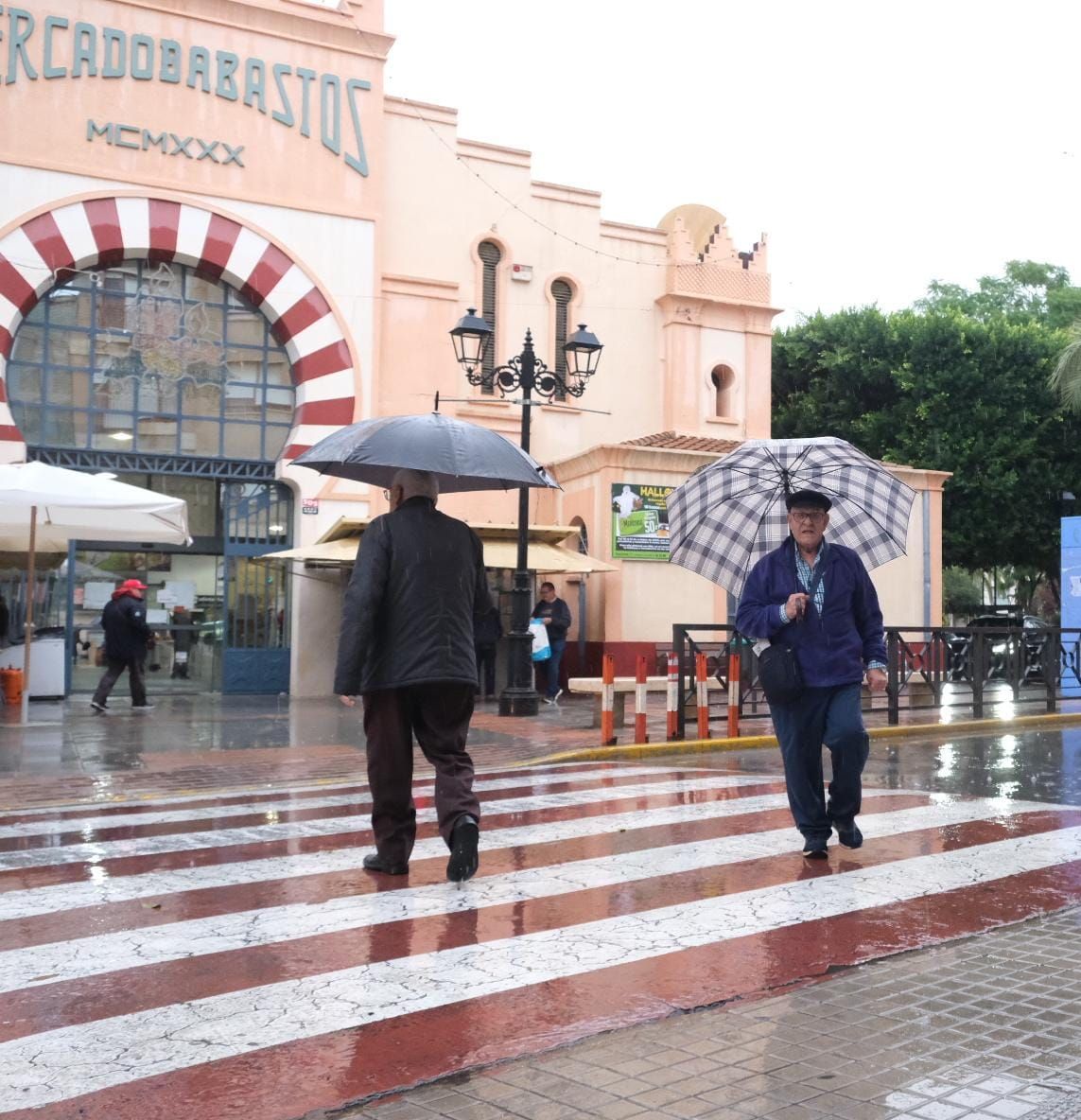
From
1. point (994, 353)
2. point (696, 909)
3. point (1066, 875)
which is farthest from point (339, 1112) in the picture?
point (994, 353)

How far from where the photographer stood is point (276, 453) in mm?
21734

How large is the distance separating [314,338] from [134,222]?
3.46m

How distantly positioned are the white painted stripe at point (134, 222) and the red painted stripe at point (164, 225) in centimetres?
8

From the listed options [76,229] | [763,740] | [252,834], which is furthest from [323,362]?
[252,834]

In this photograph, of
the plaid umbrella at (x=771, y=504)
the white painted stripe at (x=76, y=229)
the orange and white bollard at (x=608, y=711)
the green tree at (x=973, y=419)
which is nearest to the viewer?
the plaid umbrella at (x=771, y=504)

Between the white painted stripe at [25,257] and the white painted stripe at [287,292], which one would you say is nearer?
the white painted stripe at [25,257]

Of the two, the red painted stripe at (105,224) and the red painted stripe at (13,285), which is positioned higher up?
the red painted stripe at (105,224)

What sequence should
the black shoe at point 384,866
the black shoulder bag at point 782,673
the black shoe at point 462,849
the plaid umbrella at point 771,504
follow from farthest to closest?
1. the plaid umbrella at point 771,504
2. the black shoulder bag at point 782,673
3. the black shoe at point 384,866
4. the black shoe at point 462,849

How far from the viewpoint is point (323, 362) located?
71.2 feet

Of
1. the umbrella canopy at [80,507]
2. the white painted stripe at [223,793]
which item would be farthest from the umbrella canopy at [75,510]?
the white painted stripe at [223,793]

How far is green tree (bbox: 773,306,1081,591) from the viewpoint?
31516 millimetres

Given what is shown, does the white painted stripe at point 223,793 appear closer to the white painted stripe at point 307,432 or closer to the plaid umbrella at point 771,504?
the plaid umbrella at point 771,504

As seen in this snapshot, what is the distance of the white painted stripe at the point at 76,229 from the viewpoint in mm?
19766

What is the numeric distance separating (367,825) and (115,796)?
8.74ft
